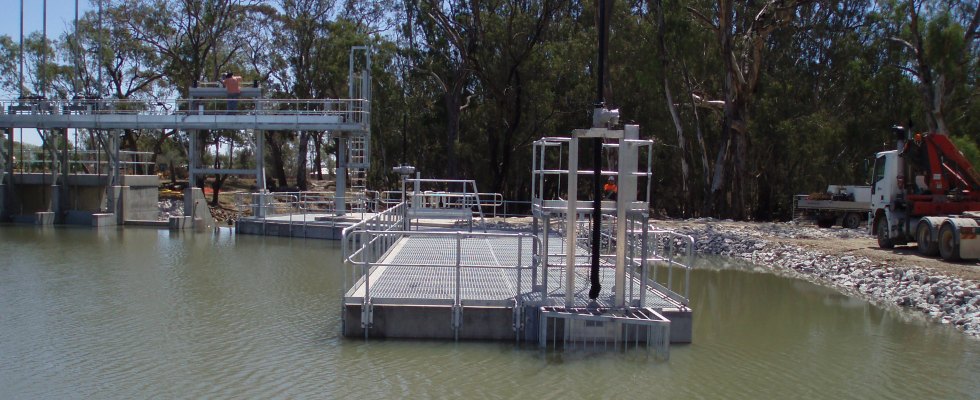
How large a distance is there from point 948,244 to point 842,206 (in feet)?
46.0

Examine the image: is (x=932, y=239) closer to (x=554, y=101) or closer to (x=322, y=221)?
Answer: (x=322, y=221)

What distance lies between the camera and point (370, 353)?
10.3 m

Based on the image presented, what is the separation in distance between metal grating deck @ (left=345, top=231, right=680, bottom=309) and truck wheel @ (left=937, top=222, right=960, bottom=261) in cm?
845

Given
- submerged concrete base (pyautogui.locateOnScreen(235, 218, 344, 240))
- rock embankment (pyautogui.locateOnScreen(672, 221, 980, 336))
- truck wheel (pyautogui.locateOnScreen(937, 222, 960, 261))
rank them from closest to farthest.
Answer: rock embankment (pyautogui.locateOnScreen(672, 221, 980, 336)) → truck wheel (pyautogui.locateOnScreen(937, 222, 960, 261)) → submerged concrete base (pyautogui.locateOnScreen(235, 218, 344, 240))

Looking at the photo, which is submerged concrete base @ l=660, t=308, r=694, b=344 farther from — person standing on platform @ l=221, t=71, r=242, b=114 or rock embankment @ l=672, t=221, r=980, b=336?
person standing on platform @ l=221, t=71, r=242, b=114

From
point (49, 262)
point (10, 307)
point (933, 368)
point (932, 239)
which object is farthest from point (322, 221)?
point (933, 368)

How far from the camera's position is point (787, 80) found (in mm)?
41938

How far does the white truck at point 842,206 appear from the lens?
103 ft

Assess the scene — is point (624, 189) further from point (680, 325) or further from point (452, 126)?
point (452, 126)

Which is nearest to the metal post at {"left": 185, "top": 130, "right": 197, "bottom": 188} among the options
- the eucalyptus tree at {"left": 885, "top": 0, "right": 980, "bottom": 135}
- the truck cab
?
the truck cab

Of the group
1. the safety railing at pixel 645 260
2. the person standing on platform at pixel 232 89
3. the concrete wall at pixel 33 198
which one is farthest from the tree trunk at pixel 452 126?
the safety railing at pixel 645 260

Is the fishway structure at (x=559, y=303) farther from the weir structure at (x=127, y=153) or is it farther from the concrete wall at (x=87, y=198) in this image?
the concrete wall at (x=87, y=198)

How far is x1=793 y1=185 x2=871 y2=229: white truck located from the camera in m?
31.4

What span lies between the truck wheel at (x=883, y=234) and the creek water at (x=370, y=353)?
5.09 m
